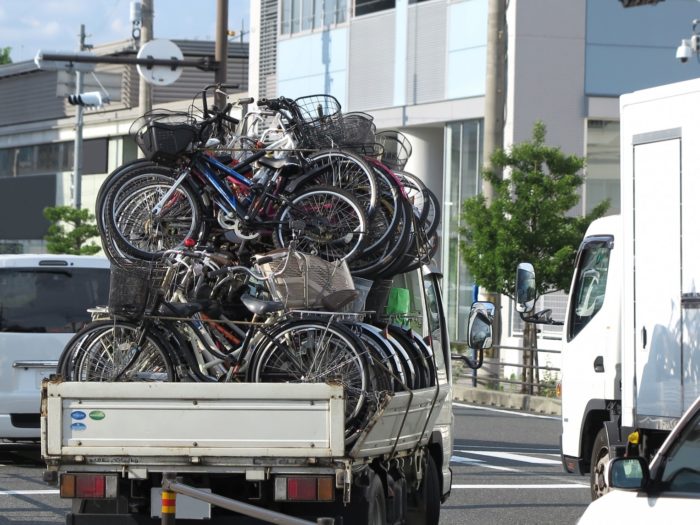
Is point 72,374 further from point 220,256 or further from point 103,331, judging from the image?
point 220,256

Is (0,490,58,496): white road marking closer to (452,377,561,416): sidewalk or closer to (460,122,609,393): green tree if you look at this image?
(452,377,561,416): sidewalk

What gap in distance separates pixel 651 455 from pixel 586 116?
994 inches

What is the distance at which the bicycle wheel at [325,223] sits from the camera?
9.27 m

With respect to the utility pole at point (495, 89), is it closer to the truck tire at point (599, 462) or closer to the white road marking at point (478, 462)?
the white road marking at point (478, 462)

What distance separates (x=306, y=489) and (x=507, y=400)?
17.5m

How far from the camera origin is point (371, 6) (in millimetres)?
40844

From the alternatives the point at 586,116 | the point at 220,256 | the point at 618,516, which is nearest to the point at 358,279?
the point at 220,256

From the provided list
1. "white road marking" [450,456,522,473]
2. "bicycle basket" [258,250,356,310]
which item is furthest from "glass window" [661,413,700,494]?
"white road marking" [450,456,522,473]

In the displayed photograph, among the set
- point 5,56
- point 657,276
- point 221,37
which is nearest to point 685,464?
point 657,276

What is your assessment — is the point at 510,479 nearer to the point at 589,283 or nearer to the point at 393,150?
the point at 589,283

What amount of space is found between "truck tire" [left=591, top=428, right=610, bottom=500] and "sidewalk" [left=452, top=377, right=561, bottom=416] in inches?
431

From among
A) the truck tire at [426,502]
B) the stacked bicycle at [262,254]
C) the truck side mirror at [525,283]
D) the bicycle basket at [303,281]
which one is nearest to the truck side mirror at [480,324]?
the stacked bicycle at [262,254]

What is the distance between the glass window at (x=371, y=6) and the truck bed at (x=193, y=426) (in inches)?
1301

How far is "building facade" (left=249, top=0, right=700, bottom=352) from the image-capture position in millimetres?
34812
